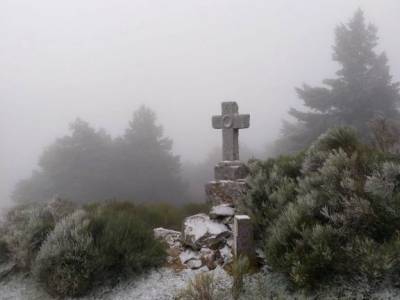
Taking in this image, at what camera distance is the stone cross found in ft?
29.4

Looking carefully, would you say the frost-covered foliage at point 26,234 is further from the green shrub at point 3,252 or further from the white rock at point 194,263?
the white rock at point 194,263

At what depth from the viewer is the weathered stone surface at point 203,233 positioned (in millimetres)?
5812

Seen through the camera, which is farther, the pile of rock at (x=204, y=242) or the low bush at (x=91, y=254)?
the pile of rock at (x=204, y=242)

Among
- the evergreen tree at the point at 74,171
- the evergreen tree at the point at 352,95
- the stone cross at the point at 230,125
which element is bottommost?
the evergreen tree at the point at 74,171

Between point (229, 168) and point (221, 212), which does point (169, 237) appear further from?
point (229, 168)

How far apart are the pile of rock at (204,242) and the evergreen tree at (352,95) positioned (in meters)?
15.7

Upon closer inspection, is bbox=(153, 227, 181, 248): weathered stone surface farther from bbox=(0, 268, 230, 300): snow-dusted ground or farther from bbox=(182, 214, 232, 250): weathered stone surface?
bbox=(0, 268, 230, 300): snow-dusted ground

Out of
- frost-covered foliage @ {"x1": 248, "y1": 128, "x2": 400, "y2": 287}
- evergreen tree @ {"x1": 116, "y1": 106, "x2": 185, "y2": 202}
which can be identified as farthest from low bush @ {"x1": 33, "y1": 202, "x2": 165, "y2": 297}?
evergreen tree @ {"x1": 116, "y1": 106, "x2": 185, "y2": 202}

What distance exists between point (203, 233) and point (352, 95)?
1843 cm

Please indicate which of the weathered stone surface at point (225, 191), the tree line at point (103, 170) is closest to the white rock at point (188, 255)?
the weathered stone surface at point (225, 191)

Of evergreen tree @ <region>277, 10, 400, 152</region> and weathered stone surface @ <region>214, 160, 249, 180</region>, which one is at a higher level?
evergreen tree @ <region>277, 10, 400, 152</region>

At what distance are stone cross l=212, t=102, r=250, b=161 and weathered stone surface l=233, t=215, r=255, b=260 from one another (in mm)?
4130

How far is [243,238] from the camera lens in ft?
16.4

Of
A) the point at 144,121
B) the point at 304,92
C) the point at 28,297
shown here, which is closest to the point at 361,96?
the point at 304,92
